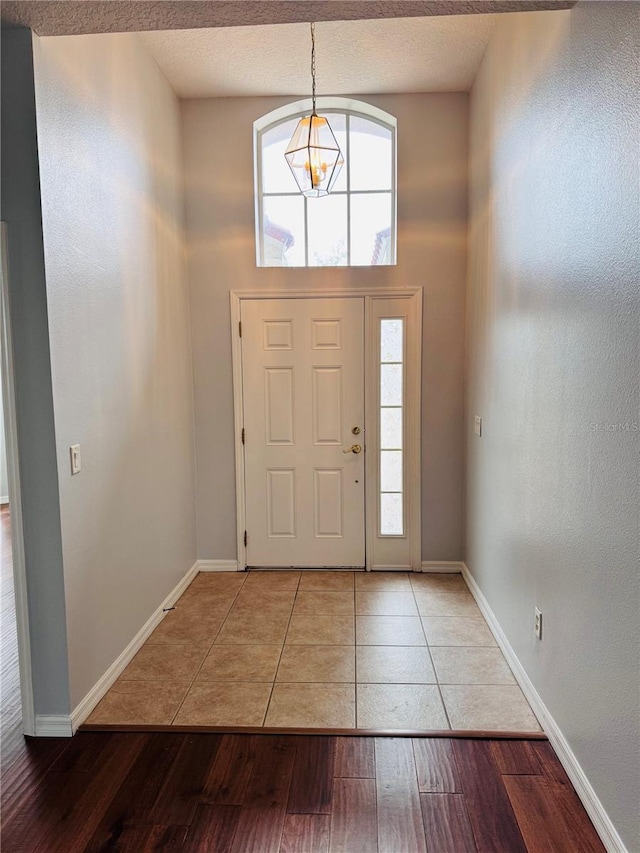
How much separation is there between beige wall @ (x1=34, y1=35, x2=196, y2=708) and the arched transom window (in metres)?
0.61

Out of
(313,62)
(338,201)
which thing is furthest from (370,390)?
(313,62)

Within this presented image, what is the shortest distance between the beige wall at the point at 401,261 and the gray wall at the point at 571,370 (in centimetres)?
66

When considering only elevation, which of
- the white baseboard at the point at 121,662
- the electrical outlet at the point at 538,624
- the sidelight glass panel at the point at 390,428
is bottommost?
the white baseboard at the point at 121,662

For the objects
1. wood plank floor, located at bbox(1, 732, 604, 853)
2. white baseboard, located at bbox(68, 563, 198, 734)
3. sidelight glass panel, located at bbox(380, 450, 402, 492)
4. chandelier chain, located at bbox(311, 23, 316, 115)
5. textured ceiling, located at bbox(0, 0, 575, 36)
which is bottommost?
wood plank floor, located at bbox(1, 732, 604, 853)

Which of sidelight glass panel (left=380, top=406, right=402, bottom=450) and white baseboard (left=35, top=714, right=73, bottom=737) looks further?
sidelight glass panel (left=380, top=406, right=402, bottom=450)

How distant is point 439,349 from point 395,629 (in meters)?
1.82

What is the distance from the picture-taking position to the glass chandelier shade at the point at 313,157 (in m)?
2.97

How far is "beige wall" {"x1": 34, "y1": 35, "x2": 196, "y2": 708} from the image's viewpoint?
87.6 inches

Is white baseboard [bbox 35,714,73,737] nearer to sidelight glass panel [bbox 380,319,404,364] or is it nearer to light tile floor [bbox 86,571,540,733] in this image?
light tile floor [bbox 86,571,540,733]

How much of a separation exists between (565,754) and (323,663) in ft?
3.70

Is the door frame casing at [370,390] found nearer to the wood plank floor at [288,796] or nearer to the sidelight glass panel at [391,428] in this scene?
the sidelight glass panel at [391,428]

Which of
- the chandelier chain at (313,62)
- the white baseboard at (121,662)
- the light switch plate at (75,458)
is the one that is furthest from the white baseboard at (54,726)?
the chandelier chain at (313,62)

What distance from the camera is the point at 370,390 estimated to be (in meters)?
3.91

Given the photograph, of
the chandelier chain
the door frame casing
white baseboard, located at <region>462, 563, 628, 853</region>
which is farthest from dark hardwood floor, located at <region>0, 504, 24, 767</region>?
the chandelier chain
